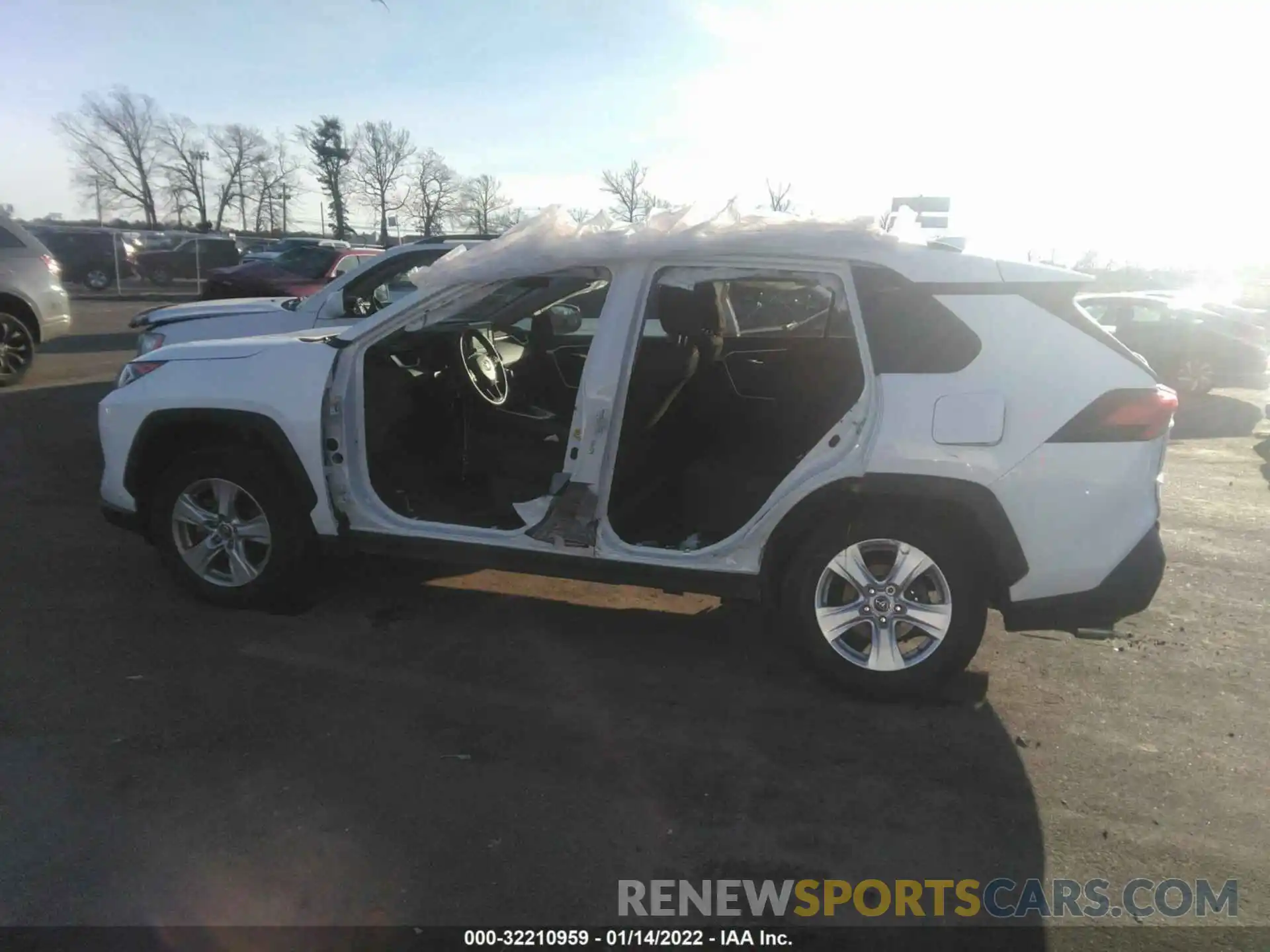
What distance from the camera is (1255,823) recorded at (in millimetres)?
3090

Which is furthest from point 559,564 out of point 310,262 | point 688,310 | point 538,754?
point 310,262

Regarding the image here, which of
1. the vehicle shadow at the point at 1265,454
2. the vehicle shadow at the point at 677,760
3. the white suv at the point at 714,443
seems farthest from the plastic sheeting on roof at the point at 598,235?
the vehicle shadow at the point at 1265,454

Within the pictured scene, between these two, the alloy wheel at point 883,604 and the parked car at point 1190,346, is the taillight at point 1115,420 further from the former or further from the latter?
the parked car at point 1190,346

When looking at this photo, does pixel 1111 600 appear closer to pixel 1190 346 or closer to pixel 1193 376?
pixel 1190 346

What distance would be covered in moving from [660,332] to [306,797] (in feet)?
9.05

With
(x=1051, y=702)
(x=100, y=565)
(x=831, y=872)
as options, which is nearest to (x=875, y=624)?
(x=1051, y=702)

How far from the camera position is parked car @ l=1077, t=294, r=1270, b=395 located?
41.7 ft

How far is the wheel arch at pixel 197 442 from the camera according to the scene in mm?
4266

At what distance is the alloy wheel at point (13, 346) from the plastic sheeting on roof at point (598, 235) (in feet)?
27.3

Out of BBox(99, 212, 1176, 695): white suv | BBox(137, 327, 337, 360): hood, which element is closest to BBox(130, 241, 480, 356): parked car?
BBox(99, 212, 1176, 695): white suv

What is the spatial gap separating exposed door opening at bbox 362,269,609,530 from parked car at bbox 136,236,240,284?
28.8 metres

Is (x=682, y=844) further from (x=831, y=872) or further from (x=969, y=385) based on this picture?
(x=969, y=385)

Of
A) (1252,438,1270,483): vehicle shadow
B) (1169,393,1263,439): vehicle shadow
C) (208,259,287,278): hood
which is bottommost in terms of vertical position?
(1169,393,1263,439): vehicle shadow

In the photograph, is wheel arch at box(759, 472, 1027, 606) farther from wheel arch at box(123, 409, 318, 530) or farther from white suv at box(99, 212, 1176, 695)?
wheel arch at box(123, 409, 318, 530)
